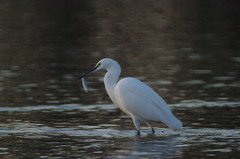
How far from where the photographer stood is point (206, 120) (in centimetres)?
1255

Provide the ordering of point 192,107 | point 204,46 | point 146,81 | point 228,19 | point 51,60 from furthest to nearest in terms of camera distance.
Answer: point 228,19 < point 204,46 < point 51,60 < point 146,81 < point 192,107

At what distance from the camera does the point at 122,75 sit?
58.0ft

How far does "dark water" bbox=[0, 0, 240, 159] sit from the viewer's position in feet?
36.0

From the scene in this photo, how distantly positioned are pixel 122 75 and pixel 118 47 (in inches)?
174

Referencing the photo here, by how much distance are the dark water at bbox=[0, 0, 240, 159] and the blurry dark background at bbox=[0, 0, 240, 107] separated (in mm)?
30

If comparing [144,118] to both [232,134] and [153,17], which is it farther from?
[153,17]

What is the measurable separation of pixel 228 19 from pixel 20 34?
8.17m

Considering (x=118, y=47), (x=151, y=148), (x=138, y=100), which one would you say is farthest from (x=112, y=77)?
(x=118, y=47)

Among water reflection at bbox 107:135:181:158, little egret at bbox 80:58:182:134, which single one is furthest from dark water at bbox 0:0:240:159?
little egret at bbox 80:58:182:134

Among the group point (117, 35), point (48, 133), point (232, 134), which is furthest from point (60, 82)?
point (117, 35)

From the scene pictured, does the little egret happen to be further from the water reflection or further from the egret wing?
the water reflection

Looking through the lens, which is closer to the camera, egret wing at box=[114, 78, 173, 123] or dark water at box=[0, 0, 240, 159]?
dark water at box=[0, 0, 240, 159]

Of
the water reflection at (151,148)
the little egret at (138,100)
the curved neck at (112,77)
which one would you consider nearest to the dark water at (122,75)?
the water reflection at (151,148)

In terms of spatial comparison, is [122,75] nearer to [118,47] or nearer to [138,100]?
[118,47]
